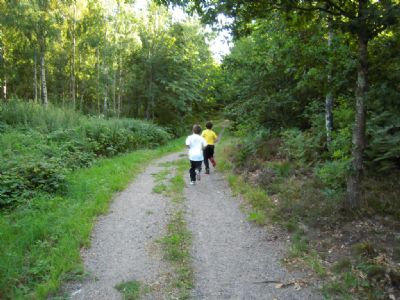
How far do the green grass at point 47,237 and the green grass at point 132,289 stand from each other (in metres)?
0.80

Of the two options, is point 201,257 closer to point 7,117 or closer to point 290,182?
point 290,182

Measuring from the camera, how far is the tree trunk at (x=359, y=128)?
5.04 metres

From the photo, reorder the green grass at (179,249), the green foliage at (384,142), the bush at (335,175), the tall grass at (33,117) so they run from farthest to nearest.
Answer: the tall grass at (33,117), the bush at (335,175), the green foliage at (384,142), the green grass at (179,249)

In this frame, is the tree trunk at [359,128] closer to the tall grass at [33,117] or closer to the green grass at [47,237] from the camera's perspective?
the green grass at [47,237]

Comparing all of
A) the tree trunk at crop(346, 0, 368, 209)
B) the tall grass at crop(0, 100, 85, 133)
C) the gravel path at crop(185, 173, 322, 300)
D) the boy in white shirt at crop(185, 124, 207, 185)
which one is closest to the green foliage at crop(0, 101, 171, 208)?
the tall grass at crop(0, 100, 85, 133)

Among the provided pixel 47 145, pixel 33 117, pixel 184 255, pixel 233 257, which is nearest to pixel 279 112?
pixel 233 257

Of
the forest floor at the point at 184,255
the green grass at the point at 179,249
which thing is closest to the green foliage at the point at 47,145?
the forest floor at the point at 184,255

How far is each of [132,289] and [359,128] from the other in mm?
4275

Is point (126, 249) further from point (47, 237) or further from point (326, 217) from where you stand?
point (326, 217)

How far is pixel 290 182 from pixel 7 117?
39.3ft

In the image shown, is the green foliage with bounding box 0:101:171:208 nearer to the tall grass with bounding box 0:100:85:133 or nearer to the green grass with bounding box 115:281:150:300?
the tall grass with bounding box 0:100:85:133

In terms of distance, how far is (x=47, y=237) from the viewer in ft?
18.7

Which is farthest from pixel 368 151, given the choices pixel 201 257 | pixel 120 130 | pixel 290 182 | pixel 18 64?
pixel 18 64

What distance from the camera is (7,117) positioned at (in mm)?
13617
